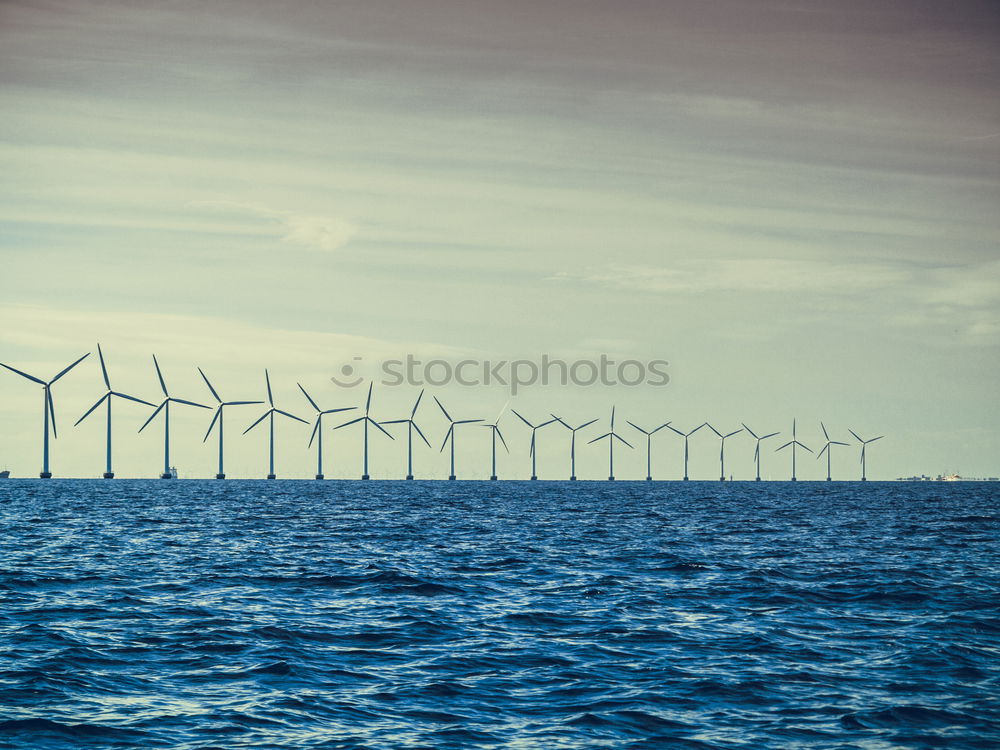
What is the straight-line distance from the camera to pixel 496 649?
93.3 ft

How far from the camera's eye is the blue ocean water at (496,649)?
21203 mm

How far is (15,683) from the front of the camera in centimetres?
2422

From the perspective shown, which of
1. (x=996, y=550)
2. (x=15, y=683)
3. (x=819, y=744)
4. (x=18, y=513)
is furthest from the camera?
(x=18, y=513)

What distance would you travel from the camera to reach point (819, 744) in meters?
20.3

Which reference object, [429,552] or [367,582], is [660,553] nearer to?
[429,552]

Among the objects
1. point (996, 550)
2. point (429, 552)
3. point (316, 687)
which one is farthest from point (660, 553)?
point (316, 687)

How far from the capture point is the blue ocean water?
21203 mm

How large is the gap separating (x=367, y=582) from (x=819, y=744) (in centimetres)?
2415

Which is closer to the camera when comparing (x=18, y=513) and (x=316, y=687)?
(x=316, y=687)

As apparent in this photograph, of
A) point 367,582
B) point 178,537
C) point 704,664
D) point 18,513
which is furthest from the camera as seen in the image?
point 18,513

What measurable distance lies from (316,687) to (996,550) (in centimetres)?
4688

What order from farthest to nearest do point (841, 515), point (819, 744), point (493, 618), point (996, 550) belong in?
point (841, 515)
point (996, 550)
point (493, 618)
point (819, 744)

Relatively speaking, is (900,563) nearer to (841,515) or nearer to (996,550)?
(996,550)

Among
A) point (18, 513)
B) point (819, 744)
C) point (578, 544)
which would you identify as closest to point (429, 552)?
point (578, 544)
